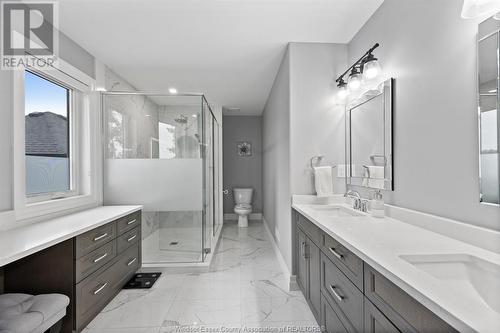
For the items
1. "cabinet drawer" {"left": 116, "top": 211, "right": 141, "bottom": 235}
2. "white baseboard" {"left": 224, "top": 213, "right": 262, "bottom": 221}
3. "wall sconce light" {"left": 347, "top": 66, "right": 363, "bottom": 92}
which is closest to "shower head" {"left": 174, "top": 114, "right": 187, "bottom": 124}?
"cabinet drawer" {"left": 116, "top": 211, "right": 141, "bottom": 235}

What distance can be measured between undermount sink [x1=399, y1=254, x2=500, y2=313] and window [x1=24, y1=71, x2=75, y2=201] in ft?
8.60

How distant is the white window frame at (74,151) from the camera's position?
5.80ft

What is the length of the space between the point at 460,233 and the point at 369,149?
38.2 inches

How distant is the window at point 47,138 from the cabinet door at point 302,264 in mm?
2258

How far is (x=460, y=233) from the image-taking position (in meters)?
1.17

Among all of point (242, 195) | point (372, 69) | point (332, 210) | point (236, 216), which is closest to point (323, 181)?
point (332, 210)

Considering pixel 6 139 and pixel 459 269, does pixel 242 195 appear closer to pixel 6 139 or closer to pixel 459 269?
pixel 6 139

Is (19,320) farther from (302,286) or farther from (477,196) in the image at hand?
(477,196)

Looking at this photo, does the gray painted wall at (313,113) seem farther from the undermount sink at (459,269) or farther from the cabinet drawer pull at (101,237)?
the cabinet drawer pull at (101,237)

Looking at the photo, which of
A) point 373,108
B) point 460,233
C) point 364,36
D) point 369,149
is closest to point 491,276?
point 460,233

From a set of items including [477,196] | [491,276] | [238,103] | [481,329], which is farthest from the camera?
[238,103]

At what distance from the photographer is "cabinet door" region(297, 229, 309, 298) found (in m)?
2.00

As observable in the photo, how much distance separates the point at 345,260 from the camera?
4.08 ft

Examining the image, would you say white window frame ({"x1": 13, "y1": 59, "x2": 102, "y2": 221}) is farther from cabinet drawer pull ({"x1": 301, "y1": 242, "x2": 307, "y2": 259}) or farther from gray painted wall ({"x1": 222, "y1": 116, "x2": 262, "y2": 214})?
gray painted wall ({"x1": 222, "y1": 116, "x2": 262, "y2": 214})
